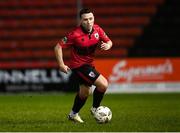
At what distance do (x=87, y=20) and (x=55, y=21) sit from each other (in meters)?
15.4

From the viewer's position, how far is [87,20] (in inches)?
369

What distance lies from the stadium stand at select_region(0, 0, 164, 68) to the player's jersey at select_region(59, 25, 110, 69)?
14005 mm

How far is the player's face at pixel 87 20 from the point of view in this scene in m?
9.31

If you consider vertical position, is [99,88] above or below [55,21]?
above

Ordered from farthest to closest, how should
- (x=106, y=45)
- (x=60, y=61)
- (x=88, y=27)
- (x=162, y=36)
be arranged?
(x=162, y=36) < (x=106, y=45) < (x=88, y=27) < (x=60, y=61)

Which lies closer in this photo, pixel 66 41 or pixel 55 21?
pixel 66 41

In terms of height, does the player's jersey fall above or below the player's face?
below

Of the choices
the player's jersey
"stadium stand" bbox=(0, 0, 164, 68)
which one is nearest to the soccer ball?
the player's jersey

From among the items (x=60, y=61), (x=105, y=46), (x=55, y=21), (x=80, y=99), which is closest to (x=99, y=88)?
(x=80, y=99)

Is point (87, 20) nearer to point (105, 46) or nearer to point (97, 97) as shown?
point (105, 46)

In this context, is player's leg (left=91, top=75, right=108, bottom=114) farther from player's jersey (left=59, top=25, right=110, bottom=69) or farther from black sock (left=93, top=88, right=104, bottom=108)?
player's jersey (left=59, top=25, right=110, bottom=69)

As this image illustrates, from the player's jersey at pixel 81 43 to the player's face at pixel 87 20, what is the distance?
A: 4.6 inches

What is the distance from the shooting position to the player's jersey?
375 inches

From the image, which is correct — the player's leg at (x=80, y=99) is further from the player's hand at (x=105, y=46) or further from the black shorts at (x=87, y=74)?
the player's hand at (x=105, y=46)
